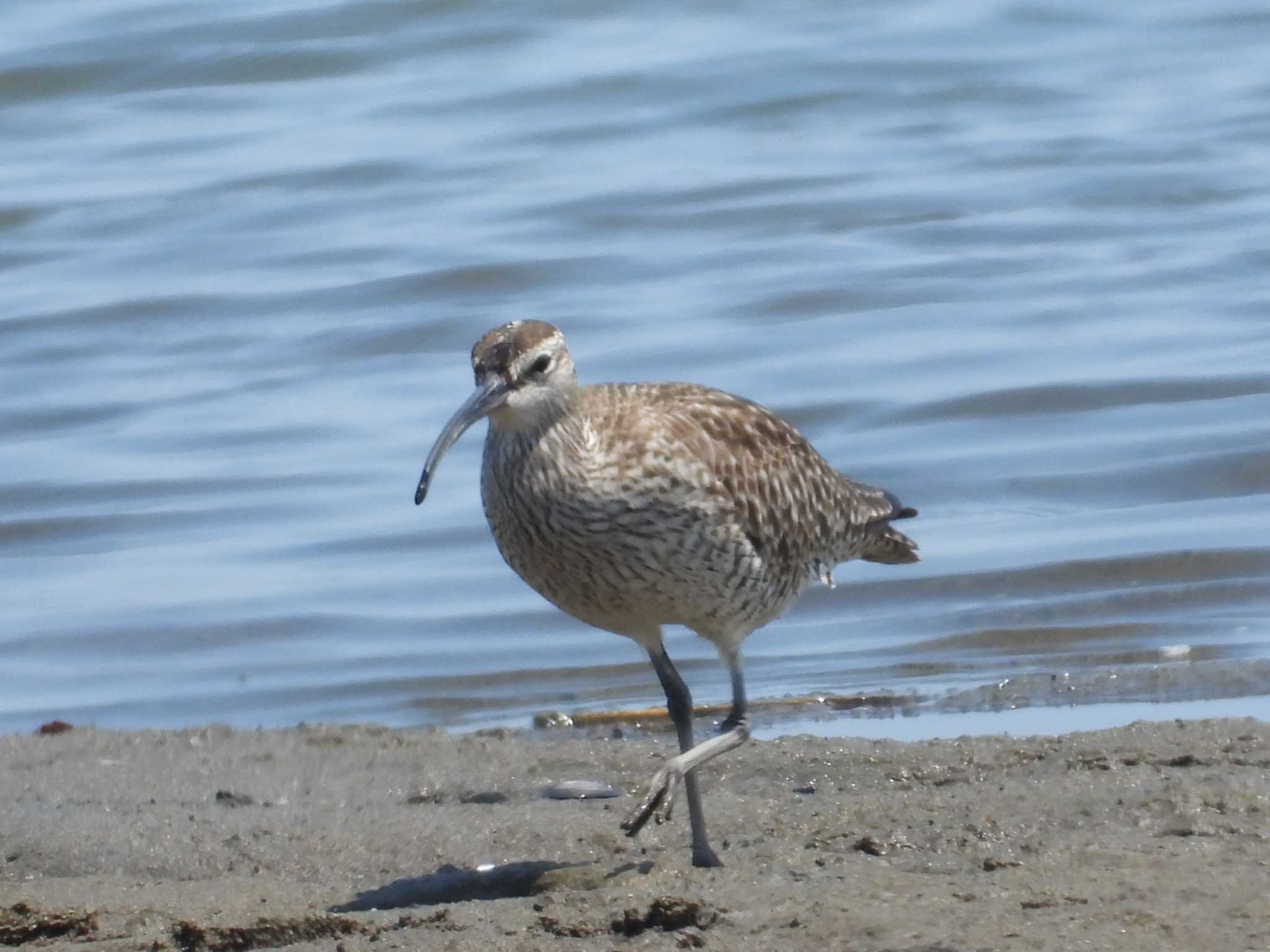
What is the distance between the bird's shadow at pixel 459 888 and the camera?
5.18m

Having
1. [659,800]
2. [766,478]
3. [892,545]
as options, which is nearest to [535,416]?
[766,478]

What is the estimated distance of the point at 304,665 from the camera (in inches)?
336

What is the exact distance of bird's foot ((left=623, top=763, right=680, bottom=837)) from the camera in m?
5.61

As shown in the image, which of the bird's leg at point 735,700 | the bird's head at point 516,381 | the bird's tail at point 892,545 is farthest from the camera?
the bird's tail at point 892,545

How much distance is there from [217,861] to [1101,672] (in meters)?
3.20

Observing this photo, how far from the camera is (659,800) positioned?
564 cm

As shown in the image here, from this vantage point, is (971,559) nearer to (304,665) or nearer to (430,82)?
(304,665)

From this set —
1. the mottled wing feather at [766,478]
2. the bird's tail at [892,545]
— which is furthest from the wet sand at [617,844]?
the bird's tail at [892,545]

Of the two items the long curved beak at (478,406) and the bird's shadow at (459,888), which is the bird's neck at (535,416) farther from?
the bird's shadow at (459,888)

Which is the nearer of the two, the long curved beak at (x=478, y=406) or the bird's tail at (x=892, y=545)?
the long curved beak at (x=478, y=406)

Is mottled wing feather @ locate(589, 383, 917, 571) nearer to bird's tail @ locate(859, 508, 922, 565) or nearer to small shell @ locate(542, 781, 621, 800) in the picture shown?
bird's tail @ locate(859, 508, 922, 565)

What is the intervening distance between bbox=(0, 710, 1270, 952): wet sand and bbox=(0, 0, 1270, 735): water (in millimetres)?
890

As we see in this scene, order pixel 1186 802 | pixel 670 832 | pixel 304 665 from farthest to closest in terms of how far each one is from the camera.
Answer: pixel 304 665 → pixel 670 832 → pixel 1186 802

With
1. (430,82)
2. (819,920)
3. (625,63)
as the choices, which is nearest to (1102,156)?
(625,63)
